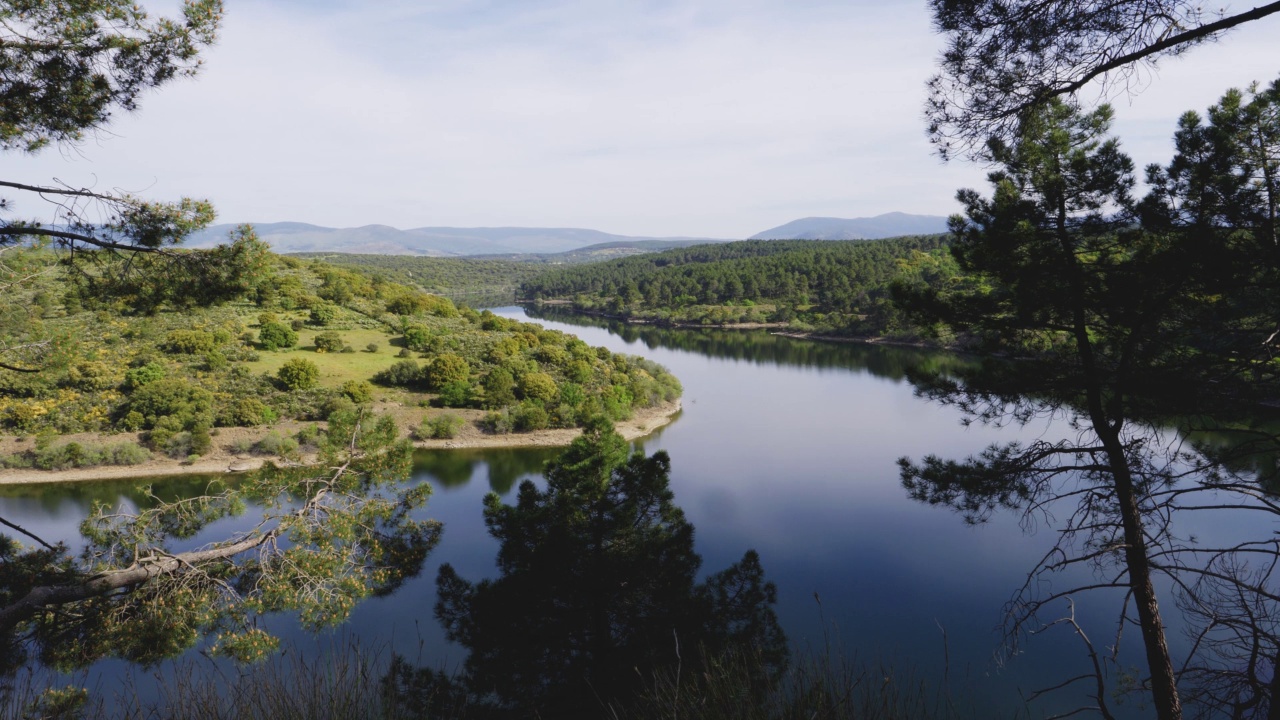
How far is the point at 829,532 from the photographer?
14969 mm

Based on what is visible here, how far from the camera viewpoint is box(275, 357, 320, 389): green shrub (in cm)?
2166

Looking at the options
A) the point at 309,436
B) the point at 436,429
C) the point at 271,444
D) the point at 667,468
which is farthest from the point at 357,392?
the point at 667,468

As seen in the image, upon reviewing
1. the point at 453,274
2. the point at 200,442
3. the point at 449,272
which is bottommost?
the point at 200,442

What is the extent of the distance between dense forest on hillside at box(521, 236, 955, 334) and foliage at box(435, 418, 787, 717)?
41044 millimetres

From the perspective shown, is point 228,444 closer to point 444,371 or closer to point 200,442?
point 200,442

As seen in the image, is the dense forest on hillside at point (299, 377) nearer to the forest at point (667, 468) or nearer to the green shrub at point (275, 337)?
the green shrub at point (275, 337)

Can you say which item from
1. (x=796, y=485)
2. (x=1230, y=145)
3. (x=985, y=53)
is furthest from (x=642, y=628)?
(x=796, y=485)

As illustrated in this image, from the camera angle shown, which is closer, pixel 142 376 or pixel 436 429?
pixel 142 376

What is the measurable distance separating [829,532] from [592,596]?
954 cm

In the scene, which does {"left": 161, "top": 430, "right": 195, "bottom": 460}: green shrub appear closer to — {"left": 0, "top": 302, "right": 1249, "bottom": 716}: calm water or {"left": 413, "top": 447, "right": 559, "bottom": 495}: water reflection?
{"left": 0, "top": 302, "right": 1249, "bottom": 716}: calm water

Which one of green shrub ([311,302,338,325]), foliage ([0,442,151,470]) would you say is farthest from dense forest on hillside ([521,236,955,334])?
foliage ([0,442,151,470])

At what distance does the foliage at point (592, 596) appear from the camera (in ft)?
21.1

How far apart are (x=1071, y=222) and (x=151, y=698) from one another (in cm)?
1165

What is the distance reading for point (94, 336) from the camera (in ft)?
70.6
